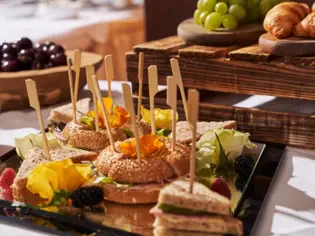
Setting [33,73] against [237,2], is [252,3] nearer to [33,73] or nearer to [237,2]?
[237,2]

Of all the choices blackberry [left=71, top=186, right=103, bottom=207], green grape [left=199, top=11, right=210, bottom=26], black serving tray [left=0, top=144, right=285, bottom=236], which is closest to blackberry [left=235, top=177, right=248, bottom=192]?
black serving tray [left=0, top=144, right=285, bottom=236]

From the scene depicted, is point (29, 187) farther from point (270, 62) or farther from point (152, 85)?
point (270, 62)

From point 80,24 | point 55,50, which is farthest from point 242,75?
point 80,24

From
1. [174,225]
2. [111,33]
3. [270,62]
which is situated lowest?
[111,33]

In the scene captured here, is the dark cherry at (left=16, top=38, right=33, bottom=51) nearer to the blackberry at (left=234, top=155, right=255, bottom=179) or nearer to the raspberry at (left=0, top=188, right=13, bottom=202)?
the raspberry at (left=0, top=188, right=13, bottom=202)

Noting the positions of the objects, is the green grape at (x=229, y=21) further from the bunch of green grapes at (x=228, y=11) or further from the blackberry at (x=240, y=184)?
the blackberry at (x=240, y=184)

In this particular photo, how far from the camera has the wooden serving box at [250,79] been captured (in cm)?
133

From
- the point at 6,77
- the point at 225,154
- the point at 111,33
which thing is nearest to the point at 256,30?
the point at 225,154

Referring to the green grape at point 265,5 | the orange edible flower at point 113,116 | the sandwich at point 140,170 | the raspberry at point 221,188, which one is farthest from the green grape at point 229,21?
the raspberry at point 221,188

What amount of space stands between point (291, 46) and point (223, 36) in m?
0.26

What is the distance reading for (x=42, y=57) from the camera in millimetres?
1788

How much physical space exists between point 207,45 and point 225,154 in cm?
47

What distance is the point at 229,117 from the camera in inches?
57.0

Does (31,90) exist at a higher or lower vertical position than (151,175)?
higher
